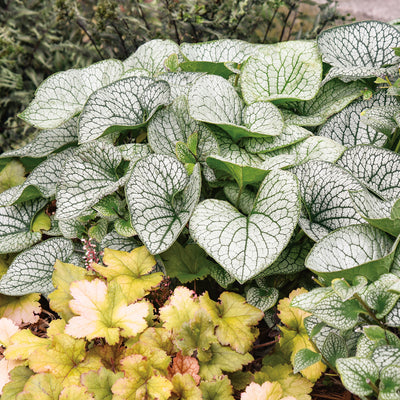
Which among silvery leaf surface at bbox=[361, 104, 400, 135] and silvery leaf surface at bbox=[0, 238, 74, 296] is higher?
silvery leaf surface at bbox=[361, 104, 400, 135]

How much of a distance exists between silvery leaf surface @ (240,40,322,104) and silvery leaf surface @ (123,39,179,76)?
1.14 feet

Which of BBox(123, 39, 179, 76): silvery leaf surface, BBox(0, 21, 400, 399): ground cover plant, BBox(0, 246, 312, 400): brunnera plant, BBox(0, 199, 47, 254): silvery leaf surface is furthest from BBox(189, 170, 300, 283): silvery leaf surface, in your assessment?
BBox(123, 39, 179, 76): silvery leaf surface

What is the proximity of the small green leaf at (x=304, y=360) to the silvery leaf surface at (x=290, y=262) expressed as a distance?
0.87 ft

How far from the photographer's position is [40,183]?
136cm

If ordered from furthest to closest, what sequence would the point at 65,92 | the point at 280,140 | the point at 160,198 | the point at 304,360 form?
the point at 65,92, the point at 280,140, the point at 160,198, the point at 304,360

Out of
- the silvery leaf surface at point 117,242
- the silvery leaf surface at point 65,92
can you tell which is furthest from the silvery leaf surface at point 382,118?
the silvery leaf surface at point 65,92

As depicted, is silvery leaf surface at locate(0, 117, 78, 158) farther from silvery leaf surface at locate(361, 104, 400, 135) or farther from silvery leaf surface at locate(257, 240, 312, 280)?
silvery leaf surface at locate(361, 104, 400, 135)

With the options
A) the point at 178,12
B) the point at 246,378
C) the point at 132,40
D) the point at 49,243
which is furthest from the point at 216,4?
the point at 246,378

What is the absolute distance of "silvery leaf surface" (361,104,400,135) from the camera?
114cm

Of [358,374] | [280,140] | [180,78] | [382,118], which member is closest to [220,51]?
[180,78]

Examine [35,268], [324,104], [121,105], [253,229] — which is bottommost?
[35,268]

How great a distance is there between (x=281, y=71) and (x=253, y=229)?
633 millimetres

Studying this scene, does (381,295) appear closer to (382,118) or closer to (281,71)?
(382,118)

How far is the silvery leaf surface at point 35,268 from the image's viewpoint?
1197 millimetres
